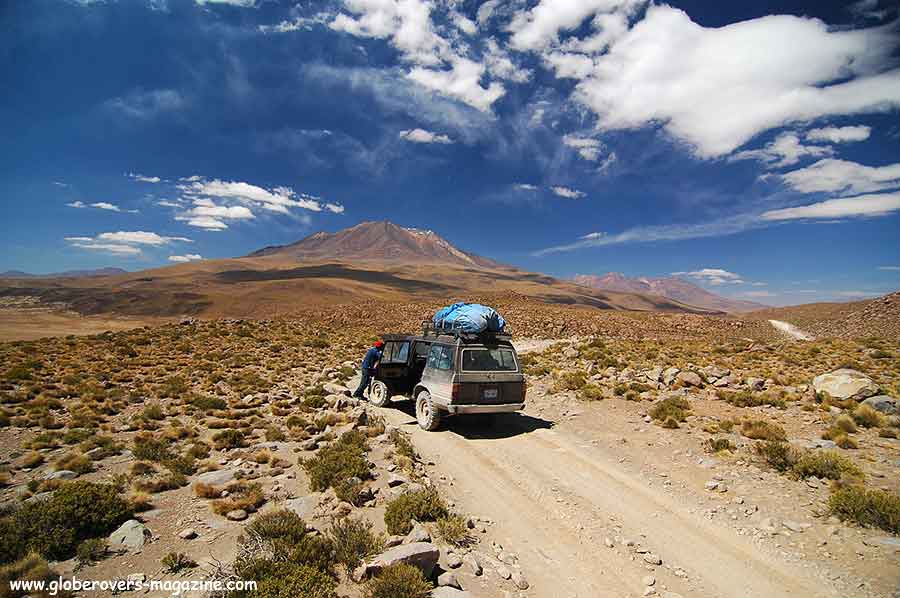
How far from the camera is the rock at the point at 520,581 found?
4.72m

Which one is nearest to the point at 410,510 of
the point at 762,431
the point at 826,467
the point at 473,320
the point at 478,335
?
the point at 478,335

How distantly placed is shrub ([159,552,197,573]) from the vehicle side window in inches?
254

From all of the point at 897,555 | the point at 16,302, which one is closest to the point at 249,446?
the point at 897,555

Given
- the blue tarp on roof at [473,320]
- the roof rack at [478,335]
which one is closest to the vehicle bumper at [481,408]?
the roof rack at [478,335]

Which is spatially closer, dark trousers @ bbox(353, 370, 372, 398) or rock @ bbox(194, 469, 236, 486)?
rock @ bbox(194, 469, 236, 486)

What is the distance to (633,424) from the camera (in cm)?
1155

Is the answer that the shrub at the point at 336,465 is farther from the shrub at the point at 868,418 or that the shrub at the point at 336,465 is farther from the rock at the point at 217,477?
the shrub at the point at 868,418

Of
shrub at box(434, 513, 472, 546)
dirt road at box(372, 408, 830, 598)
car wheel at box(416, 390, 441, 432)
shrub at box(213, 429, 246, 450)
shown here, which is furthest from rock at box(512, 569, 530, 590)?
shrub at box(213, 429, 246, 450)

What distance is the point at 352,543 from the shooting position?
4898 mm

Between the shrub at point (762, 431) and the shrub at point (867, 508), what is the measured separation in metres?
2.98

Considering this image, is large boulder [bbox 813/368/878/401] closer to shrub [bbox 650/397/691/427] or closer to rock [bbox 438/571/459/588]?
shrub [bbox 650/397/691/427]

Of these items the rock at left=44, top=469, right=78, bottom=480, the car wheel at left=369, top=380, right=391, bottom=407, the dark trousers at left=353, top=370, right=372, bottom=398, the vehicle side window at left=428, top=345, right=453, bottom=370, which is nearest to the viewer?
the rock at left=44, top=469, right=78, bottom=480

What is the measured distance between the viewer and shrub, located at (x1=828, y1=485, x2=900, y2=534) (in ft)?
18.9

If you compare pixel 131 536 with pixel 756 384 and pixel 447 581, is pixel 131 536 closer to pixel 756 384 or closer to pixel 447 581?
pixel 447 581
